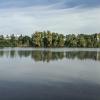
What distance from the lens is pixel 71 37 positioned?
87625mm

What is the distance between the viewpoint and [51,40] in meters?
83.0

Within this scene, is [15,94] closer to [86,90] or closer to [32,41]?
[86,90]

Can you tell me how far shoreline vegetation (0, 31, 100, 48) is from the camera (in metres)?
83.4

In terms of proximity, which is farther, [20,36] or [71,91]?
[20,36]

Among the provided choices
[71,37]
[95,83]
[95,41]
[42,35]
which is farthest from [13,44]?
[95,83]

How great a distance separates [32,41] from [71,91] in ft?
256

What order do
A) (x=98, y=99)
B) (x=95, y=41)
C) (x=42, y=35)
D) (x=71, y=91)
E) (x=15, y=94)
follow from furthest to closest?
1. (x=95, y=41)
2. (x=42, y=35)
3. (x=71, y=91)
4. (x=15, y=94)
5. (x=98, y=99)

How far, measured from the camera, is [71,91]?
9.14 metres

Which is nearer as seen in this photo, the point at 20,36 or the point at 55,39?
the point at 55,39

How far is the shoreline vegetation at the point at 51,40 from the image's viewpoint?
274 feet

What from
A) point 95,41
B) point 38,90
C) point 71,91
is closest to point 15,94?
point 38,90

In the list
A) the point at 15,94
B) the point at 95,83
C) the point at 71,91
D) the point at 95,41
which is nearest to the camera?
the point at 15,94

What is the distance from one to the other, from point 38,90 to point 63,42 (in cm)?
7780

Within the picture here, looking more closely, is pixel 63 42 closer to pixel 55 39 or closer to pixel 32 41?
pixel 55 39
